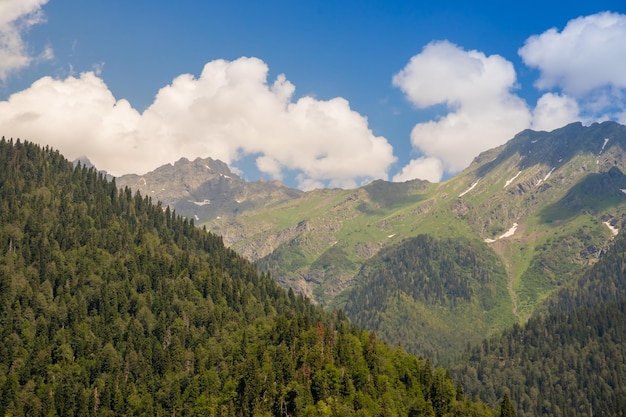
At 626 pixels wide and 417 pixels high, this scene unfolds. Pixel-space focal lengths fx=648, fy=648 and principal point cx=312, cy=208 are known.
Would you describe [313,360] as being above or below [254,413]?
above

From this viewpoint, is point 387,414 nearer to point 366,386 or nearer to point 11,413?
point 366,386

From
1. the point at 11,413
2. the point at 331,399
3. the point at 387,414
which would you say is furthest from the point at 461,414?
the point at 11,413

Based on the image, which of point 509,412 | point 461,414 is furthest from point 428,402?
point 509,412

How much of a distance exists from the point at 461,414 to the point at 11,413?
138 metres

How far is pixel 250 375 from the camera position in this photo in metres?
199

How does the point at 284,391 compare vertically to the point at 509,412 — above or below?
above

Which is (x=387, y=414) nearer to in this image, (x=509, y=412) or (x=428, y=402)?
(x=428, y=402)

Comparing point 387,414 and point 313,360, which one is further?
point 313,360

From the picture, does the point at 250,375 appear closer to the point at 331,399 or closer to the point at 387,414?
the point at 331,399

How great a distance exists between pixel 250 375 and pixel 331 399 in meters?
27.4

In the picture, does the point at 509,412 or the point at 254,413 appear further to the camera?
the point at 509,412

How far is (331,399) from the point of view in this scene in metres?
187

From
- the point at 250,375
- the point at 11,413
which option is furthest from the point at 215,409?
the point at 11,413

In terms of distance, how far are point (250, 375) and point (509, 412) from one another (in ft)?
264
